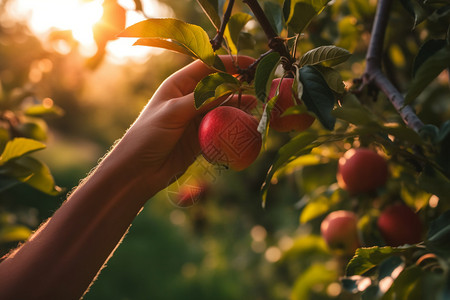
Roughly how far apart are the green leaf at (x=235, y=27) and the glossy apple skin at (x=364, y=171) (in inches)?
12.4

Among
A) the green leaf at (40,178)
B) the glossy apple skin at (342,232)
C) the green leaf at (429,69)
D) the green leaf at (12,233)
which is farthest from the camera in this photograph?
the green leaf at (12,233)

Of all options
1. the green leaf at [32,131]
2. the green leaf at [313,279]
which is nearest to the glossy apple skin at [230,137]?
the green leaf at [32,131]

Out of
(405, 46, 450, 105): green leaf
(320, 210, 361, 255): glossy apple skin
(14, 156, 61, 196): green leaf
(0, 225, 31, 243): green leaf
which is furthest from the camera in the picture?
(0, 225, 31, 243): green leaf

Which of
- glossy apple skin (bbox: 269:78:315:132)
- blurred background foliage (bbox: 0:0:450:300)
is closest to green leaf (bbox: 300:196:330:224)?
blurred background foliage (bbox: 0:0:450:300)

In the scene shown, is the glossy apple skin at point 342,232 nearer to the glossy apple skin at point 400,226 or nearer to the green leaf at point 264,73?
the glossy apple skin at point 400,226

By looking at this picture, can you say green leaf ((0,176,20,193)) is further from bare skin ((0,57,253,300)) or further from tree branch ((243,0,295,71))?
tree branch ((243,0,295,71))

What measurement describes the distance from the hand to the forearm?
22 millimetres

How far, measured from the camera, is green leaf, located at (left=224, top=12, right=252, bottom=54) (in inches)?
23.5

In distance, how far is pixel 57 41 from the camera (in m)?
1.32

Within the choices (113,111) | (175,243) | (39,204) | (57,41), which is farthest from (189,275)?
(113,111)

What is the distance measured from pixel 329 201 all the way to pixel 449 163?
488mm

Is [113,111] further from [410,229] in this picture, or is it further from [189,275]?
[410,229]

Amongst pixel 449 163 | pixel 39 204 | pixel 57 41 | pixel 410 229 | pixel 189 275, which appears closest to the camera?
pixel 449 163

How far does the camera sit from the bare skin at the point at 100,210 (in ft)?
1.92
